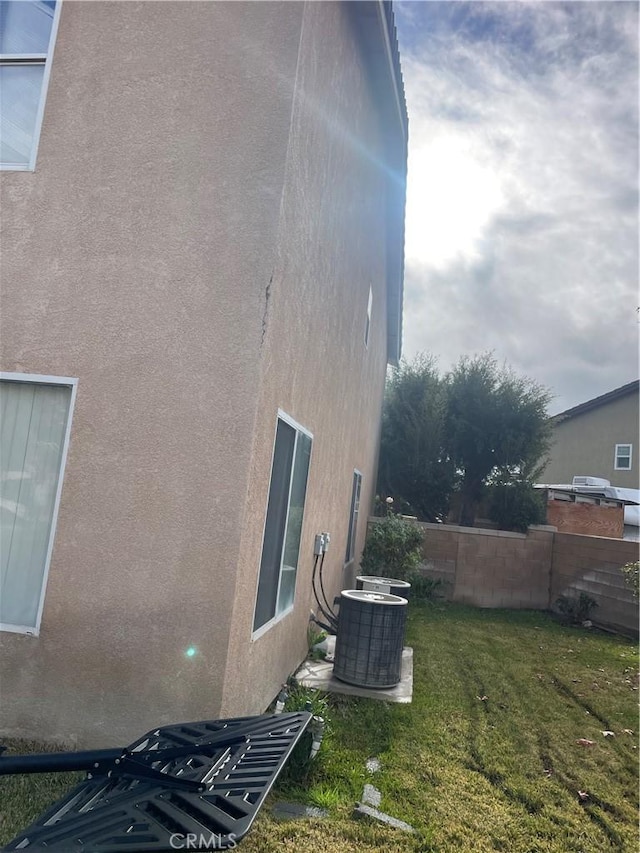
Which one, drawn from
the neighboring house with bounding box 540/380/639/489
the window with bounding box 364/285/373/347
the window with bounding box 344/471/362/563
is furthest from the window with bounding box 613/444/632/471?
the window with bounding box 364/285/373/347

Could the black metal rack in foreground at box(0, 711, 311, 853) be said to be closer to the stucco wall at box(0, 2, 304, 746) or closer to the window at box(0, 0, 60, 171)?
the stucco wall at box(0, 2, 304, 746)

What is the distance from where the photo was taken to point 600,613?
1026 centimetres

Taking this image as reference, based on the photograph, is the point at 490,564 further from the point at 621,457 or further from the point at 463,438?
the point at 621,457

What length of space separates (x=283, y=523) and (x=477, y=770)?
86.5 inches

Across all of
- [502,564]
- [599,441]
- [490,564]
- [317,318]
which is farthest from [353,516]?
[599,441]

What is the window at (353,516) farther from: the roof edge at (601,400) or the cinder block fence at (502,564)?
the roof edge at (601,400)

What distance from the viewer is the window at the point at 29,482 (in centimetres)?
352

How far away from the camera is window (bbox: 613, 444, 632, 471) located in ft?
66.0

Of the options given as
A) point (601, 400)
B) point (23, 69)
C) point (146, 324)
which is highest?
point (601, 400)

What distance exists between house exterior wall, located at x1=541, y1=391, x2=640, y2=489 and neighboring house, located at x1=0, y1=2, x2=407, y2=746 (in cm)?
1713

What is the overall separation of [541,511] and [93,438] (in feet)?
39.2

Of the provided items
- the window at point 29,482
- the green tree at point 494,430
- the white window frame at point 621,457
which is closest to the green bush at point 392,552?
the green tree at point 494,430

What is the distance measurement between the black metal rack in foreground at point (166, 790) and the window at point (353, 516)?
704cm

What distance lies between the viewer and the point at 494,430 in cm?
1536
